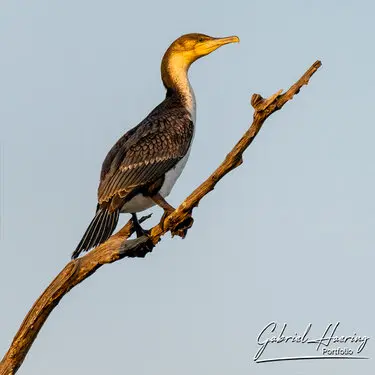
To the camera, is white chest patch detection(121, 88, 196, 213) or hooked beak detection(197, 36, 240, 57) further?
hooked beak detection(197, 36, 240, 57)

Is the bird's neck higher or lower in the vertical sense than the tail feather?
higher

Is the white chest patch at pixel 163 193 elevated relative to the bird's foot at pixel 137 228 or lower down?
elevated

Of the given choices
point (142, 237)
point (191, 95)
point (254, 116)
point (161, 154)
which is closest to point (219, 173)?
point (254, 116)

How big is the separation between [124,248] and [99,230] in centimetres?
70

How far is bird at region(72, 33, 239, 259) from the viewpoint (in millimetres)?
13117

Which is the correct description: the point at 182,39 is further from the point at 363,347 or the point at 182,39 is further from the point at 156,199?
the point at 363,347

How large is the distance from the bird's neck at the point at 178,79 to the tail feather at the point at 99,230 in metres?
2.32

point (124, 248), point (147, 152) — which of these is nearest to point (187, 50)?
Answer: point (147, 152)

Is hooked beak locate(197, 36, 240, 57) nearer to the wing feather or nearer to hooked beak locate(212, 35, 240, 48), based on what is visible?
hooked beak locate(212, 35, 240, 48)

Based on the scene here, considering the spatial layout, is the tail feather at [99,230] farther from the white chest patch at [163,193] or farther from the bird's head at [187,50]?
the bird's head at [187,50]

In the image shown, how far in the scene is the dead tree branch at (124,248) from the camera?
11.0 m

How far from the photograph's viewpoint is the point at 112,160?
13.7 meters

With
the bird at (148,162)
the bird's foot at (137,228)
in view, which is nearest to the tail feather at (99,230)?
the bird at (148,162)

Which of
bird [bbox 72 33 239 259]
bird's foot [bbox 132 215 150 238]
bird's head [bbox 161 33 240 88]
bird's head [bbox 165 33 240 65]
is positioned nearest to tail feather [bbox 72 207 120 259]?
bird [bbox 72 33 239 259]
